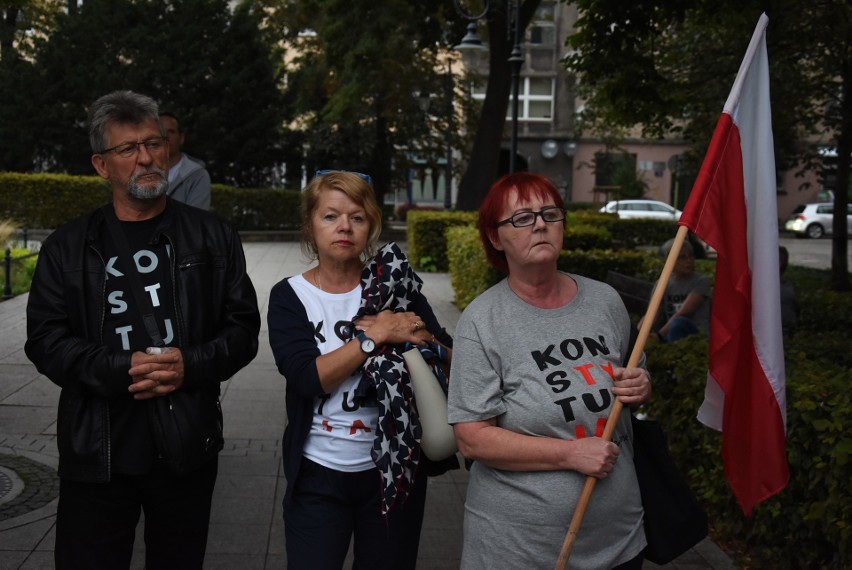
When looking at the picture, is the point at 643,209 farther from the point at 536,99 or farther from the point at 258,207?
the point at 258,207

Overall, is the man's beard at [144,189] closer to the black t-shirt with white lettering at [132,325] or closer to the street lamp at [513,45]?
the black t-shirt with white lettering at [132,325]

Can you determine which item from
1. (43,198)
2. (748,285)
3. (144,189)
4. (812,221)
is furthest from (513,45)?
(812,221)

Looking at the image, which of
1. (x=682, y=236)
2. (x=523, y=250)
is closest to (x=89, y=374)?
(x=523, y=250)

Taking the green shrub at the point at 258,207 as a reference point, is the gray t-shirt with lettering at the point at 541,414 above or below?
above

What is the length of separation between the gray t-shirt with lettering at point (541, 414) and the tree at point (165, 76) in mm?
31197

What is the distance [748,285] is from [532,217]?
82cm

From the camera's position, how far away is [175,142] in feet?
19.2

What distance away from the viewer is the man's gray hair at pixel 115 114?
3.17 meters

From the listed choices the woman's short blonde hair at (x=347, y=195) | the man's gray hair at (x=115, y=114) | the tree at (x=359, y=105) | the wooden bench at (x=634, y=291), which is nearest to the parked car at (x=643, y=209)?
the tree at (x=359, y=105)

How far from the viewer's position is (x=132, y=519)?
10.5ft

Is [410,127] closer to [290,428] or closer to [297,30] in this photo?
[297,30]

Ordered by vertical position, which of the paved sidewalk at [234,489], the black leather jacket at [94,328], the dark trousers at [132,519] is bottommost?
the paved sidewalk at [234,489]

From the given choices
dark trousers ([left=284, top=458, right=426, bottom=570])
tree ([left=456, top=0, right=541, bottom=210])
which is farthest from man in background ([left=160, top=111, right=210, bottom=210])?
tree ([left=456, top=0, right=541, bottom=210])

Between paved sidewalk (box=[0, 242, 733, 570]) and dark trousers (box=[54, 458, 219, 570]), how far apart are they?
1134mm
